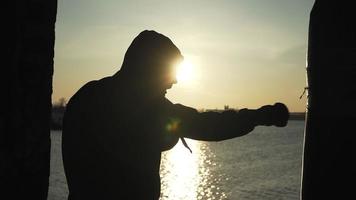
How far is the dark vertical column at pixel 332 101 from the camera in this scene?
3369mm

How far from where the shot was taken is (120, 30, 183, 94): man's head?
10.3ft

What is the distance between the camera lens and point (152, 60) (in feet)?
10.3

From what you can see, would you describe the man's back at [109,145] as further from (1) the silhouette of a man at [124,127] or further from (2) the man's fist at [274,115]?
(2) the man's fist at [274,115]

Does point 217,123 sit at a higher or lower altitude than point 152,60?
lower

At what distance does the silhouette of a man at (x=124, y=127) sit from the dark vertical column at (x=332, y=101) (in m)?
0.42

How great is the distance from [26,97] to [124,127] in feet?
2.17

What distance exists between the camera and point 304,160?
3.76 meters

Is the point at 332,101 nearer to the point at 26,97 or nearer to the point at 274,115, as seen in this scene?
the point at 274,115

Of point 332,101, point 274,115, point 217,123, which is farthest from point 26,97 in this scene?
point 332,101

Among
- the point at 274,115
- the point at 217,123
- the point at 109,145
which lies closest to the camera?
the point at 109,145

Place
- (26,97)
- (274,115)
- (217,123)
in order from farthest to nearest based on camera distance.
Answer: (217,123), (274,115), (26,97)

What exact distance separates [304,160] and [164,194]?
53.4 meters

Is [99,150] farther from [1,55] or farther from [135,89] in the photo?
[1,55]

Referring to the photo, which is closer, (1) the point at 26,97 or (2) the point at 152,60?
(1) the point at 26,97
